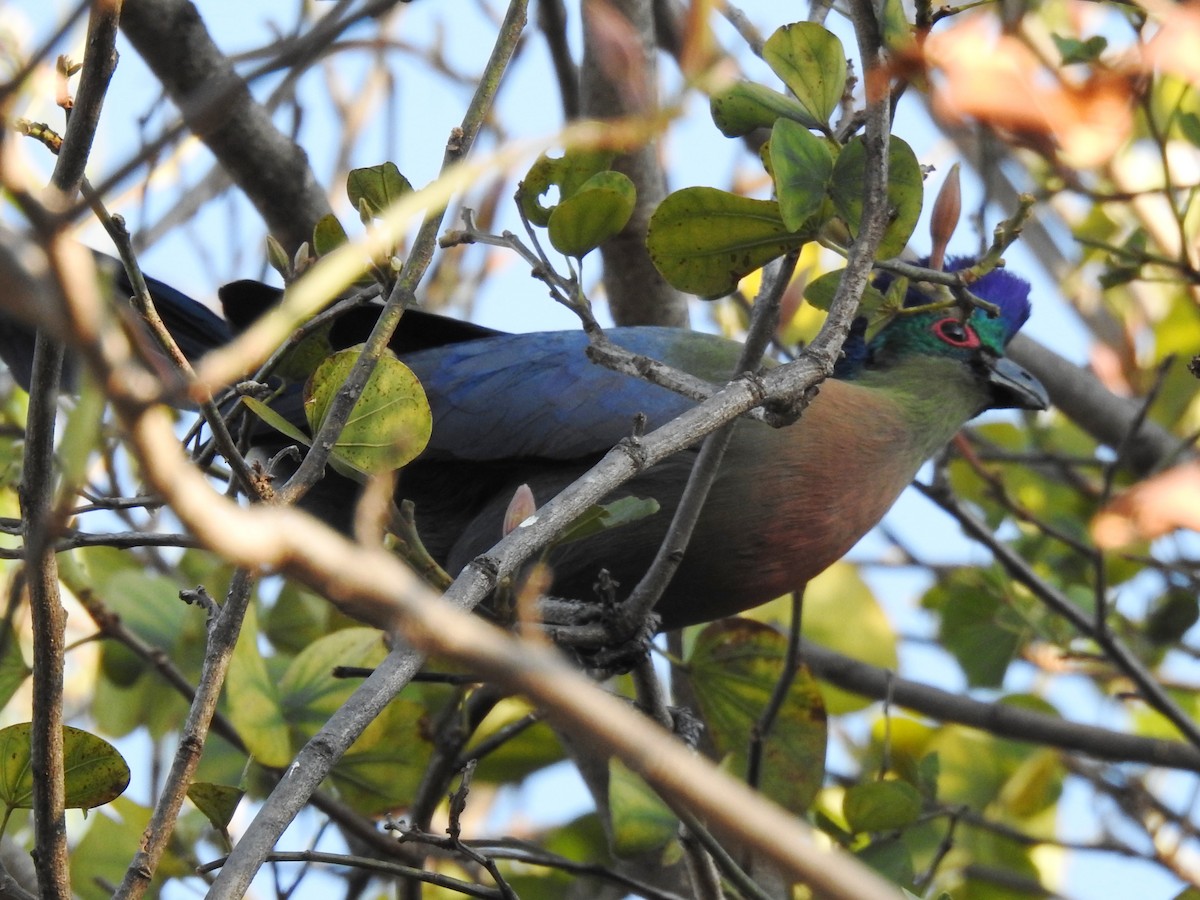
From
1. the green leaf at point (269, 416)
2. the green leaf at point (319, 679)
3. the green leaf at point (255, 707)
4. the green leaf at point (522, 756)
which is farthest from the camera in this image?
the green leaf at point (522, 756)

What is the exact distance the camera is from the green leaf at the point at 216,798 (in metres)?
1.97

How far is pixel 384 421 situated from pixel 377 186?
18.7 inches

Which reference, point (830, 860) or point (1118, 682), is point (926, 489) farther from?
point (830, 860)

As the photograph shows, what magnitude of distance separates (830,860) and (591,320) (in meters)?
1.60

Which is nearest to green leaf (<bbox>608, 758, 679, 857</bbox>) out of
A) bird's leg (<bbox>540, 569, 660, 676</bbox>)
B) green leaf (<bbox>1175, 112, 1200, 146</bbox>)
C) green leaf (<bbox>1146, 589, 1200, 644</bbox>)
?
bird's leg (<bbox>540, 569, 660, 676</bbox>)

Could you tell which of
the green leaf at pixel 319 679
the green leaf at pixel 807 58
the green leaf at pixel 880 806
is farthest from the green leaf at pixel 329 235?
the green leaf at pixel 880 806

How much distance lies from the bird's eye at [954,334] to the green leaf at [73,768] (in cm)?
267

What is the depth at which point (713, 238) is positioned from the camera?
2.16 m

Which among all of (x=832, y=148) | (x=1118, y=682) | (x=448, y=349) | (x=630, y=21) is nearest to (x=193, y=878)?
(x=448, y=349)

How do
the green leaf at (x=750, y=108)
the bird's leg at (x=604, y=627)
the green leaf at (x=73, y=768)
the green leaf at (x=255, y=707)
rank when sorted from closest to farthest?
the green leaf at (x=73, y=768), the green leaf at (x=750, y=108), the bird's leg at (x=604, y=627), the green leaf at (x=255, y=707)

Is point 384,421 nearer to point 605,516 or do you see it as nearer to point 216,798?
point 605,516

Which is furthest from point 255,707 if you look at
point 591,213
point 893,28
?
point 893,28

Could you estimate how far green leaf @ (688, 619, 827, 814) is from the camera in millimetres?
3123

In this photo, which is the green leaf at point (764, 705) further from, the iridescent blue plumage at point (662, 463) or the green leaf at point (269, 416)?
the green leaf at point (269, 416)
